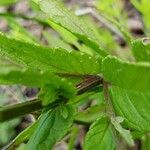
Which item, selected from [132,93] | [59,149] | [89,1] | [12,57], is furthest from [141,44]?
[89,1]

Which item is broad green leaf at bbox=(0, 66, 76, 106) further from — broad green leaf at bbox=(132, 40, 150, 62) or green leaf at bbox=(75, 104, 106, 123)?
green leaf at bbox=(75, 104, 106, 123)

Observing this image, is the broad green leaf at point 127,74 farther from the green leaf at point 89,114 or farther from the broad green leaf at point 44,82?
the green leaf at point 89,114

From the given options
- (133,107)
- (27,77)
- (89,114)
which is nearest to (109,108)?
(133,107)

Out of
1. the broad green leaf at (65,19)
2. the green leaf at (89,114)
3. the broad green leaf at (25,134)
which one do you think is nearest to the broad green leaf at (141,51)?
the broad green leaf at (65,19)

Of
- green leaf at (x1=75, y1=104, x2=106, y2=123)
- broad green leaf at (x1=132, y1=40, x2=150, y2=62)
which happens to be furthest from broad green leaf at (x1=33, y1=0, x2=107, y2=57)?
green leaf at (x1=75, y1=104, x2=106, y2=123)

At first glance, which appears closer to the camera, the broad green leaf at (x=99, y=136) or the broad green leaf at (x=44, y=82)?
the broad green leaf at (x=44, y=82)

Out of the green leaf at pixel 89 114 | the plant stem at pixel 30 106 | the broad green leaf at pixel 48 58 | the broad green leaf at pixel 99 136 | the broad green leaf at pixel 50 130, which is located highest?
the broad green leaf at pixel 48 58

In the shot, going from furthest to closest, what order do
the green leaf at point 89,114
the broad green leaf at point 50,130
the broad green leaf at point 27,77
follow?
1. the green leaf at point 89,114
2. the broad green leaf at point 50,130
3. the broad green leaf at point 27,77
